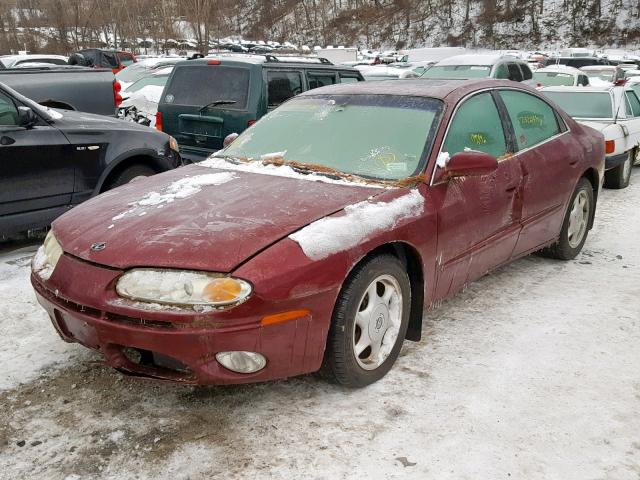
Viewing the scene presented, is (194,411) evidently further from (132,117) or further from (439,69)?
(439,69)

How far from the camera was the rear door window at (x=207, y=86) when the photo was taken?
23.8 feet

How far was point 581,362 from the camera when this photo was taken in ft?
11.3

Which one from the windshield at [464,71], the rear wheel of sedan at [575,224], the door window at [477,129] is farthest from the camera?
the windshield at [464,71]

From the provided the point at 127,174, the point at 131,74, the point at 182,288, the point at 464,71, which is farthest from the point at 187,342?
the point at 131,74

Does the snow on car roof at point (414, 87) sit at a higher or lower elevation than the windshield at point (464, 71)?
higher

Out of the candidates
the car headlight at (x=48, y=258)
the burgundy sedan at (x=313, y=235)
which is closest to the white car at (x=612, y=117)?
the burgundy sedan at (x=313, y=235)

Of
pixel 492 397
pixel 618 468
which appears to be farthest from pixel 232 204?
pixel 618 468

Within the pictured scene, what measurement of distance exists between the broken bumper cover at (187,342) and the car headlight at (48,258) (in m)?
0.19

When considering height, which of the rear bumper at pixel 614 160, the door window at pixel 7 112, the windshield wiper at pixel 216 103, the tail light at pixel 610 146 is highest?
the door window at pixel 7 112

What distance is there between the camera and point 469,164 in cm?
346

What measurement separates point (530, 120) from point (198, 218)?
9.09 feet

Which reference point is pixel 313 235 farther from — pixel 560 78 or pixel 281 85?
pixel 560 78

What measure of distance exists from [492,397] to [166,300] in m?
1.65

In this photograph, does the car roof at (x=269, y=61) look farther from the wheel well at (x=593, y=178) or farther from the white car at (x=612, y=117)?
the wheel well at (x=593, y=178)
